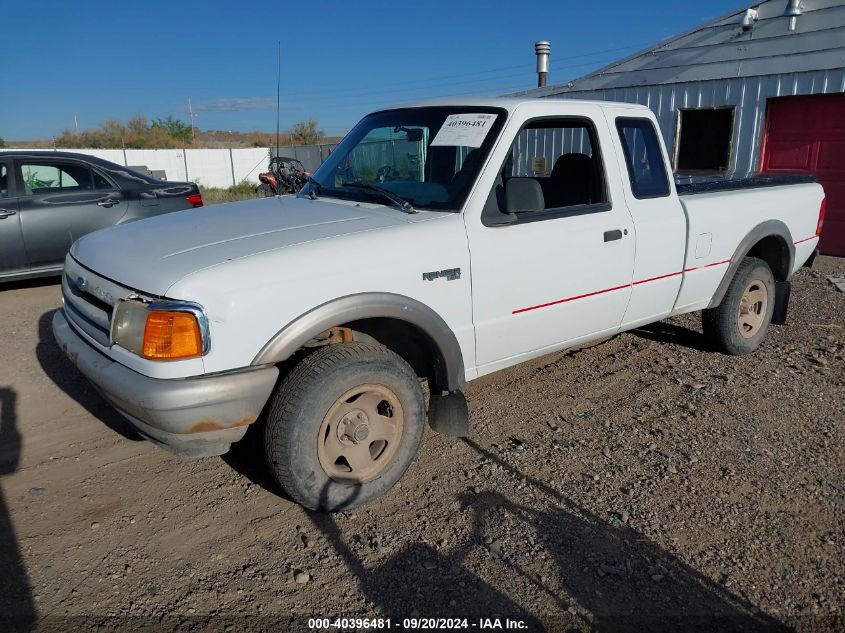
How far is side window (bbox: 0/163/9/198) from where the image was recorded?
7.05m

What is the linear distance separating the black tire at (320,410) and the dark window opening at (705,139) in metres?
9.52

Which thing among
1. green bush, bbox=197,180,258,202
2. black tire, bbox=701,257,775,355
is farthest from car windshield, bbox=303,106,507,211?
green bush, bbox=197,180,258,202

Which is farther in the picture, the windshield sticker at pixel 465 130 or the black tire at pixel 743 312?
the black tire at pixel 743 312

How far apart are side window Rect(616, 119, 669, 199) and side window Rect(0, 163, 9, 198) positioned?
629 centimetres

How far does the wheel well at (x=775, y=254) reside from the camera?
5.61 metres

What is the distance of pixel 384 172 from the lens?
4.12 meters

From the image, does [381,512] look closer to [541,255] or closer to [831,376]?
[541,255]

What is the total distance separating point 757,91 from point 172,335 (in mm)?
10373

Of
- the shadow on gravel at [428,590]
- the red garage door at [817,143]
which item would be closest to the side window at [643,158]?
the shadow on gravel at [428,590]

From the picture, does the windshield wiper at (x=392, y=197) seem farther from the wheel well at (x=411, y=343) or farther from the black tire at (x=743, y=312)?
the black tire at (x=743, y=312)

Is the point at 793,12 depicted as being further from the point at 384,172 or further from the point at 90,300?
the point at 90,300

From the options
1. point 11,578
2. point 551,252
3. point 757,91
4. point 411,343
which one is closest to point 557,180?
point 551,252

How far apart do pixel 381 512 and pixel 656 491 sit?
1.44 m

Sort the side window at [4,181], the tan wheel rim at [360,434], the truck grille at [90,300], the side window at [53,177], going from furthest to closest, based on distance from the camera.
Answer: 1. the side window at [53,177]
2. the side window at [4,181]
3. the tan wheel rim at [360,434]
4. the truck grille at [90,300]
